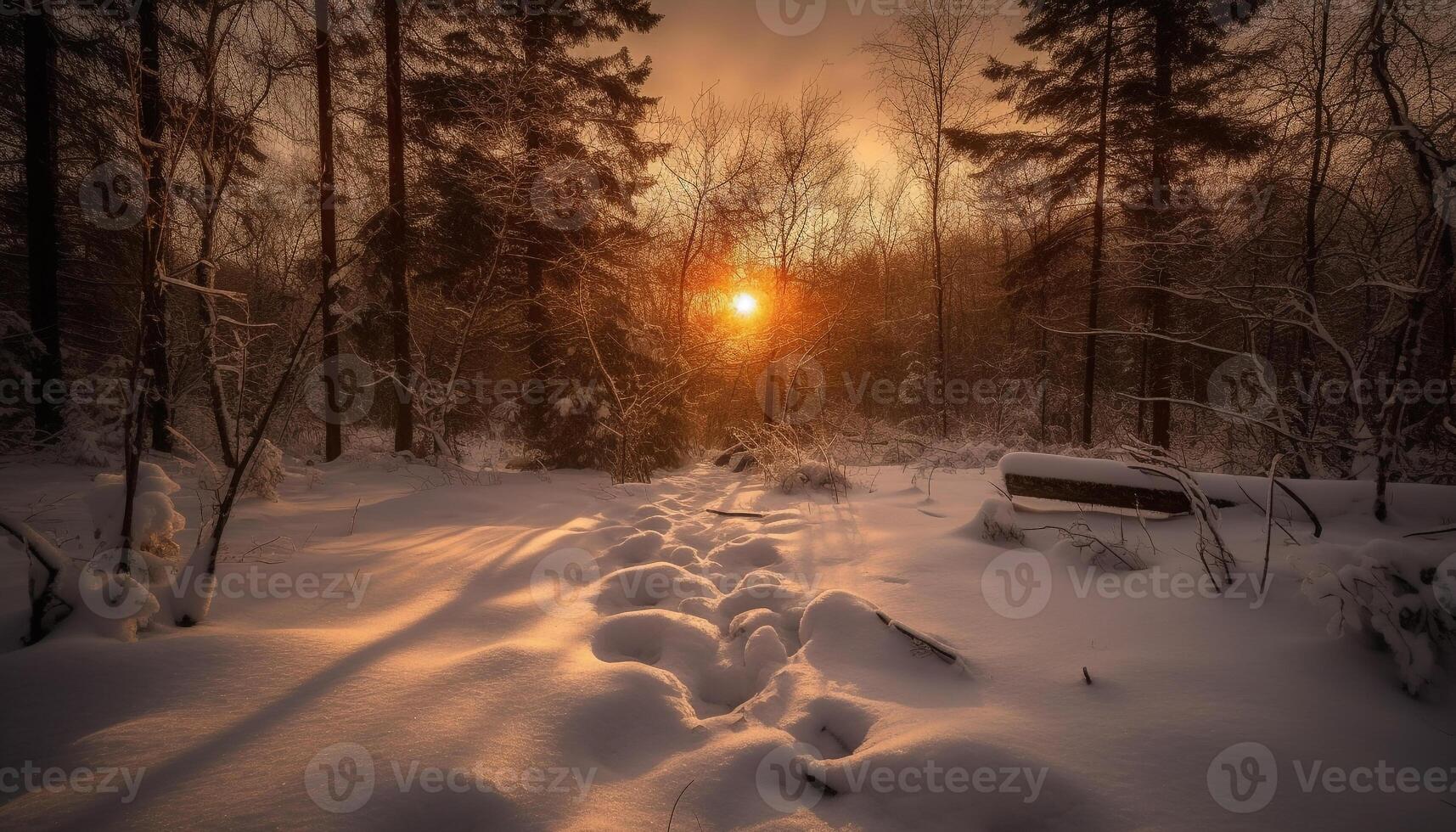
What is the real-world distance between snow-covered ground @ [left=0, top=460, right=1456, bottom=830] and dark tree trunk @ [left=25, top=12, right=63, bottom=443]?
23.1 ft

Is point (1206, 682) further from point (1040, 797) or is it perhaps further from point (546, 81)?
point (546, 81)

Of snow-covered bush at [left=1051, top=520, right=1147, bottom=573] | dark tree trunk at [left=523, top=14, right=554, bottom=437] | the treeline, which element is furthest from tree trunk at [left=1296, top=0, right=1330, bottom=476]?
dark tree trunk at [left=523, top=14, right=554, bottom=437]

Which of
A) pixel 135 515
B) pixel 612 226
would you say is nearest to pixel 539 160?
pixel 612 226

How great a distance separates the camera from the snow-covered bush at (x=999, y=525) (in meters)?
3.22

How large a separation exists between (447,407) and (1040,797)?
324 inches

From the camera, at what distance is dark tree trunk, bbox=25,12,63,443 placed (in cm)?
718

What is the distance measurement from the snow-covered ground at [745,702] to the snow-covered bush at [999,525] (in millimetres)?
225

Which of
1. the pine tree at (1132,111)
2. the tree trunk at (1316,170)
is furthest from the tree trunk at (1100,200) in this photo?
the tree trunk at (1316,170)

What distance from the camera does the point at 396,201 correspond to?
27.0 feet

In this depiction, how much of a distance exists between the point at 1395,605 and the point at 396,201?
36.0ft

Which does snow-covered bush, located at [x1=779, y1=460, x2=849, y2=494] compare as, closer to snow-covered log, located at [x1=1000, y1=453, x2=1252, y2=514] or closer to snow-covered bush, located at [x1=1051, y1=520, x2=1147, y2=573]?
snow-covered log, located at [x1=1000, y1=453, x2=1252, y2=514]

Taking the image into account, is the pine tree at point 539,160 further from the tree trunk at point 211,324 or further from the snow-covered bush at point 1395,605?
the snow-covered bush at point 1395,605

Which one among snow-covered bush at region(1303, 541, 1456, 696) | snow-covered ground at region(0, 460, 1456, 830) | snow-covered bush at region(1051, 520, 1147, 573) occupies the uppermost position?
snow-covered bush at region(1303, 541, 1456, 696)

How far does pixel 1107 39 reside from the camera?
9875 mm
